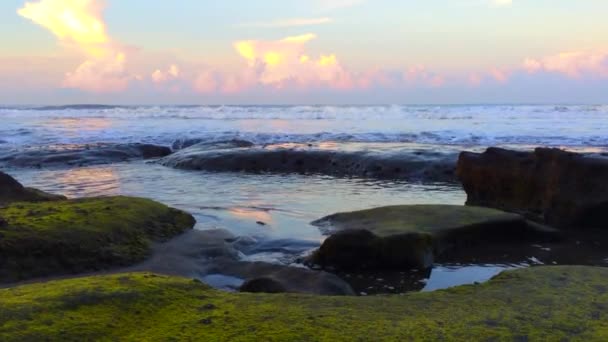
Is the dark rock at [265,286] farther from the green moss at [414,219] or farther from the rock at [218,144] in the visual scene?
the rock at [218,144]

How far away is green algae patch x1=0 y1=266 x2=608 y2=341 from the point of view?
2.91 m

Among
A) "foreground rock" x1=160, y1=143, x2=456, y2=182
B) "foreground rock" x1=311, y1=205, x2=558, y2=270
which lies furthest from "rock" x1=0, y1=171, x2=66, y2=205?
"foreground rock" x1=160, y1=143, x2=456, y2=182

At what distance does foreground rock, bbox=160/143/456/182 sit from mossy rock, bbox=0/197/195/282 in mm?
7892

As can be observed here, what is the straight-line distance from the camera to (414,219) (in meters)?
6.79

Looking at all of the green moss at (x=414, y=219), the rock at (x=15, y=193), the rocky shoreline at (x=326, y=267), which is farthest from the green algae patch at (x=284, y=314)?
the rock at (x=15, y=193)

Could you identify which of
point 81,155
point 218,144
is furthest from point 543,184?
point 218,144

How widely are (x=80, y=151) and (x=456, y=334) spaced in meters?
17.3

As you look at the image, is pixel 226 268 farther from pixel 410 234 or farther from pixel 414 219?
pixel 414 219

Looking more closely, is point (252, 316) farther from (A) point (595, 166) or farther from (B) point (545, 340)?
(A) point (595, 166)

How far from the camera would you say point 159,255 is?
577 cm

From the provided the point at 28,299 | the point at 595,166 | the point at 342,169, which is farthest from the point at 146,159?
the point at 28,299

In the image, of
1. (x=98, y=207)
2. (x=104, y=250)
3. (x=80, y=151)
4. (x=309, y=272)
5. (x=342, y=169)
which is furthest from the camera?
(x=80, y=151)

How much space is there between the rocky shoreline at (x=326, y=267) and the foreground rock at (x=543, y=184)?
0.7 inches

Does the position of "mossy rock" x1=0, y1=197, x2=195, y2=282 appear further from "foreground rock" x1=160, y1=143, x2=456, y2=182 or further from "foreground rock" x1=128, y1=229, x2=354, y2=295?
"foreground rock" x1=160, y1=143, x2=456, y2=182
